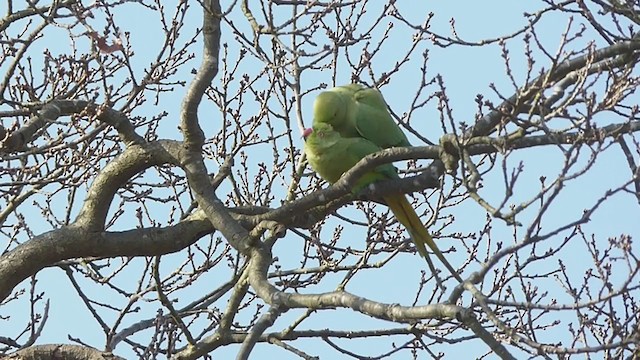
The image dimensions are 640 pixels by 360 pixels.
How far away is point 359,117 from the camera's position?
197 inches

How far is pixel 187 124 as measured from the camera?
4.77 metres

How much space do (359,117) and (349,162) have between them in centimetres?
26

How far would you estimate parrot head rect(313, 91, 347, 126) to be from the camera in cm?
502

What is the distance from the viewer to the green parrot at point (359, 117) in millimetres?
4957

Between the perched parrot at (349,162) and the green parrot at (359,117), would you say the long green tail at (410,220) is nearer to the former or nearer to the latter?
the perched parrot at (349,162)

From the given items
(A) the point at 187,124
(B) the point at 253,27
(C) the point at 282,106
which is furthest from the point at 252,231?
(C) the point at 282,106

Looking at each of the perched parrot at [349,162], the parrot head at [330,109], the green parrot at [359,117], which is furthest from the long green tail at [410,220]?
the parrot head at [330,109]

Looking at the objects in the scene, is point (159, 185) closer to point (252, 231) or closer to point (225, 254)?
point (225, 254)

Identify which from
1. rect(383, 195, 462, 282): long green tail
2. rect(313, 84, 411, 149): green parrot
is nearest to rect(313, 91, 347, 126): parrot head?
rect(313, 84, 411, 149): green parrot

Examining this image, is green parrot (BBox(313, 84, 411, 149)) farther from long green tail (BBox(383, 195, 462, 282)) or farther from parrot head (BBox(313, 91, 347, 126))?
long green tail (BBox(383, 195, 462, 282))

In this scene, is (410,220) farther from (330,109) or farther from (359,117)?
(330,109)

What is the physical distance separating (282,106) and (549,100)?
9.96 ft

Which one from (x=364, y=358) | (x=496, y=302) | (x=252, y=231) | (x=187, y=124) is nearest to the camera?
(x=496, y=302)

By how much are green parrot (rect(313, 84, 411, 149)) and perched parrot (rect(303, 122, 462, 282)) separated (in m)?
0.04
